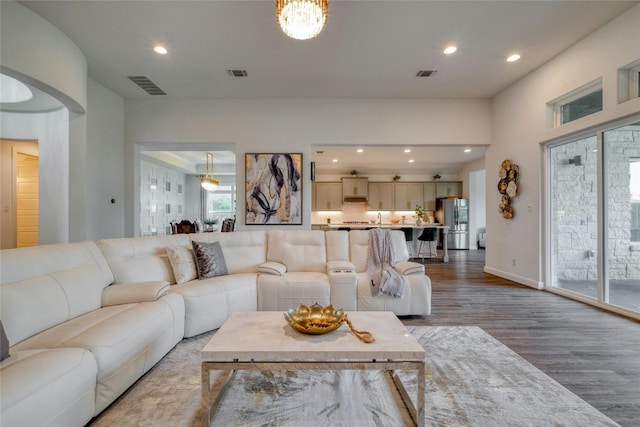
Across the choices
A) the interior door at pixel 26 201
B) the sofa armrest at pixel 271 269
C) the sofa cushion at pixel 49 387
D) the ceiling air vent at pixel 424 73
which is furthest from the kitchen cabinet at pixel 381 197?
the sofa cushion at pixel 49 387

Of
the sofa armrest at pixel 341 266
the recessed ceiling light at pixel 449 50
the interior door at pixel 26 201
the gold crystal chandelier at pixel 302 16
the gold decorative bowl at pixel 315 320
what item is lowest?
the gold decorative bowl at pixel 315 320

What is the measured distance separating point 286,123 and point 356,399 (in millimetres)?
4585

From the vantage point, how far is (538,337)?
8.87ft

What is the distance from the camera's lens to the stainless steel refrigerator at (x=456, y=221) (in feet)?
31.1

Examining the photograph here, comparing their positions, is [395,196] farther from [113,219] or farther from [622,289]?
[113,219]

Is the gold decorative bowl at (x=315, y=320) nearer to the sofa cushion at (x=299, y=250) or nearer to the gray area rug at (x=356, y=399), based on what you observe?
the gray area rug at (x=356, y=399)

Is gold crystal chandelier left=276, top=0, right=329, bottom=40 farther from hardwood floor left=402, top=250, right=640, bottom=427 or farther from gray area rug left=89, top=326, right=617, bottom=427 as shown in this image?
hardwood floor left=402, top=250, right=640, bottom=427

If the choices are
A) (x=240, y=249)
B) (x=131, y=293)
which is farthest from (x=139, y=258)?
(x=240, y=249)

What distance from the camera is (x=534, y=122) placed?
177 inches

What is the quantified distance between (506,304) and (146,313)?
13.3ft

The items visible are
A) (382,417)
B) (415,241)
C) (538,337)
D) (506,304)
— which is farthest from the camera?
(415,241)

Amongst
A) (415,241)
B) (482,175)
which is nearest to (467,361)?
(415,241)

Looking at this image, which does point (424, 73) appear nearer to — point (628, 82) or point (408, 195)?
point (628, 82)

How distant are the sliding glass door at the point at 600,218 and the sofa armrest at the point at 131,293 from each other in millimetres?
4906
